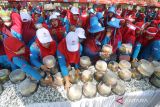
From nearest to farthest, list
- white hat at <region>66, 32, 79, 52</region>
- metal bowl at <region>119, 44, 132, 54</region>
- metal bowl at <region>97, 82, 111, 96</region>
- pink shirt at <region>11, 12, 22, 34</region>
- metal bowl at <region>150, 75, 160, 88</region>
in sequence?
white hat at <region>66, 32, 79, 52</region>, metal bowl at <region>97, 82, 111, 96</region>, metal bowl at <region>150, 75, 160, 88</region>, metal bowl at <region>119, 44, 132, 54</region>, pink shirt at <region>11, 12, 22, 34</region>

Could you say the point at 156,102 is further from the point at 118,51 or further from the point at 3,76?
the point at 3,76

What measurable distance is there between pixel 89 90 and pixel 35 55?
2.24 ft

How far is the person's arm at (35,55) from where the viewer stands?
175 cm

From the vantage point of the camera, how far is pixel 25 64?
1.69m

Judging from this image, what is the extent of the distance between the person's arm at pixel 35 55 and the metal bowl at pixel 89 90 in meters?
0.54

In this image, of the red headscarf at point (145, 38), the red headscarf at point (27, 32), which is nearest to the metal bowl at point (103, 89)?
the red headscarf at point (145, 38)

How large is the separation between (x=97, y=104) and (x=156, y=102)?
84 centimetres

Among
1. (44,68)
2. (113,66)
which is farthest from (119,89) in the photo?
(44,68)

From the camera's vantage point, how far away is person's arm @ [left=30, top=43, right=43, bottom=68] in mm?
1751

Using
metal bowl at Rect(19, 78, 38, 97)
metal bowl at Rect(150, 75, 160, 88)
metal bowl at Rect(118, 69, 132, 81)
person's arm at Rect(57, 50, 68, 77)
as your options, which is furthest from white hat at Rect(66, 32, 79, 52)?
metal bowl at Rect(150, 75, 160, 88)

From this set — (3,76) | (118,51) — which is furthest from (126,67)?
(3,76)

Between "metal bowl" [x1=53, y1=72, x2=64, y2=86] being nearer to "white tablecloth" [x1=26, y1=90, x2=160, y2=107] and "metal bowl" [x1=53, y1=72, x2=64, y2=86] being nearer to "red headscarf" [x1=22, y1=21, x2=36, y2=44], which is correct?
"white tablecloth" [x1=26, y1=90, x2=160, y2=107]

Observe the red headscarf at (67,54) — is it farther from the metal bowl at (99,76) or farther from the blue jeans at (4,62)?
the blue jeans at (4,62)

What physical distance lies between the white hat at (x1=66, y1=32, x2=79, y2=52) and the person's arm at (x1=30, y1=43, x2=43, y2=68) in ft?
1.16
